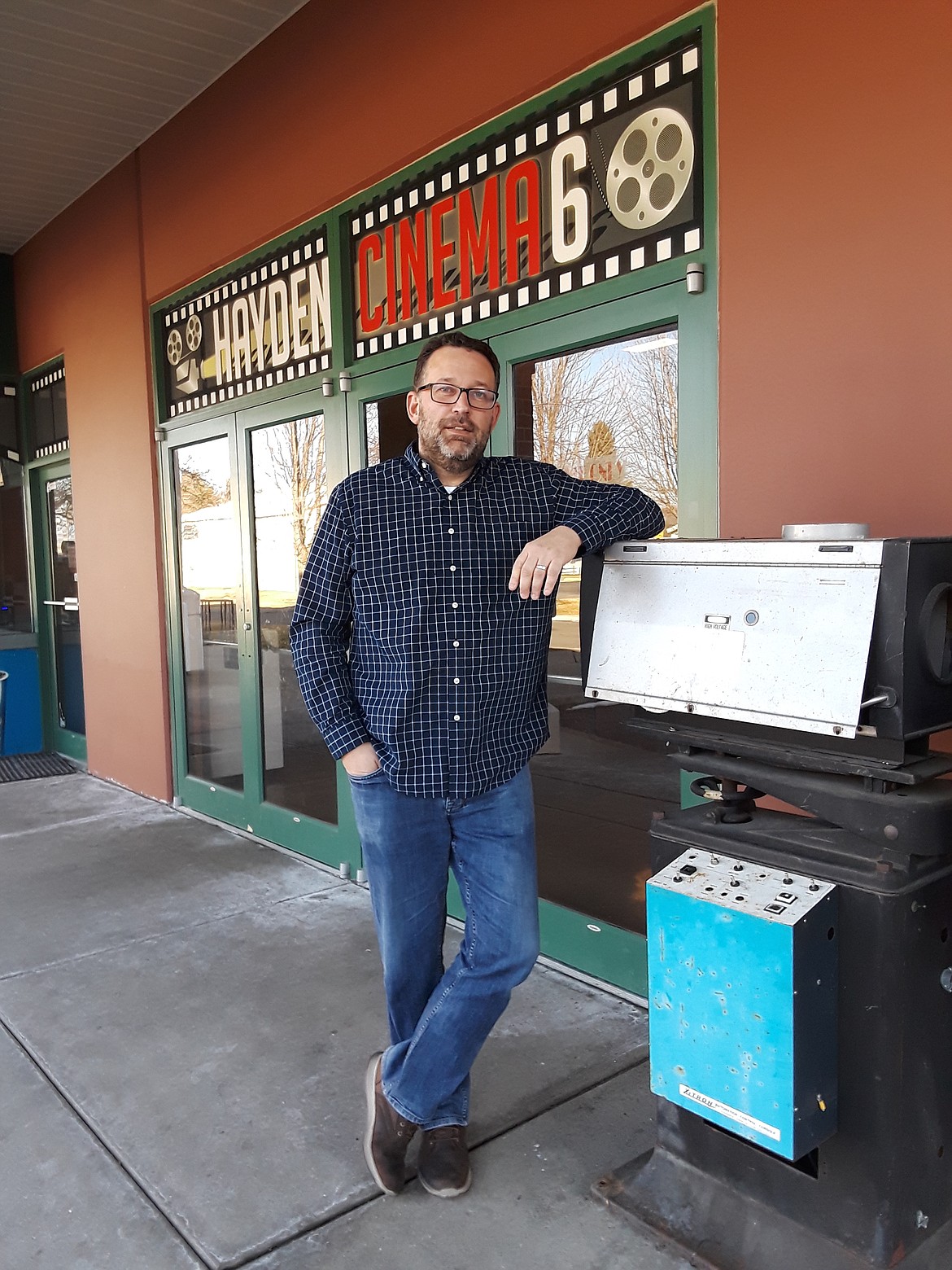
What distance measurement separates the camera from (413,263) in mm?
3943

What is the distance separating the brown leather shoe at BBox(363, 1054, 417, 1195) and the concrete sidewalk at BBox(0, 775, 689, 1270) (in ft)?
0.14

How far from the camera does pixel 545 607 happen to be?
233 centimetres

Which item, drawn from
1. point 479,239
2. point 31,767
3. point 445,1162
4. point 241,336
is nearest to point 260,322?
point 241,336

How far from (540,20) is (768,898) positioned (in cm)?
285

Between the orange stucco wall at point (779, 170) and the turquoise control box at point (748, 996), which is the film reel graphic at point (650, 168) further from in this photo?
the turquoise control box at point (748, 996)

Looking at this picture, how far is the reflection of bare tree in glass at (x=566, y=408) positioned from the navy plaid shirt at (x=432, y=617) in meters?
1.10

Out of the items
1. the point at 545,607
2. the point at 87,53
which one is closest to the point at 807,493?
the point at 545,607

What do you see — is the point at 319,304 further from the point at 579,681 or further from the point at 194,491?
the point at 579,681

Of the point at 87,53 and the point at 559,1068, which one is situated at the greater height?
the point at 87,53

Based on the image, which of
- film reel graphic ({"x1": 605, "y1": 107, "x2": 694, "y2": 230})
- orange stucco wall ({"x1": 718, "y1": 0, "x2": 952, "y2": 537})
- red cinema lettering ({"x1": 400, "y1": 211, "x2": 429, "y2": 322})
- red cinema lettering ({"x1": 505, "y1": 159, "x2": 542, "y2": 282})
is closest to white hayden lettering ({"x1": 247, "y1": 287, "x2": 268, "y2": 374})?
red cinema lettering ({"x1": 400, "y1": 211, "x2": 429, "y2": 322})

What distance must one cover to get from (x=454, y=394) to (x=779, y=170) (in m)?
1.18

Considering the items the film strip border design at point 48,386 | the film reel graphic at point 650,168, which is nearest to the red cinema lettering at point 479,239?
the film reel graphic at point 650,168

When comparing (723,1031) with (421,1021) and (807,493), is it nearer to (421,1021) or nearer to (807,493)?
(421,1021)

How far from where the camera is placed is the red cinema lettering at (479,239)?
3.55m
